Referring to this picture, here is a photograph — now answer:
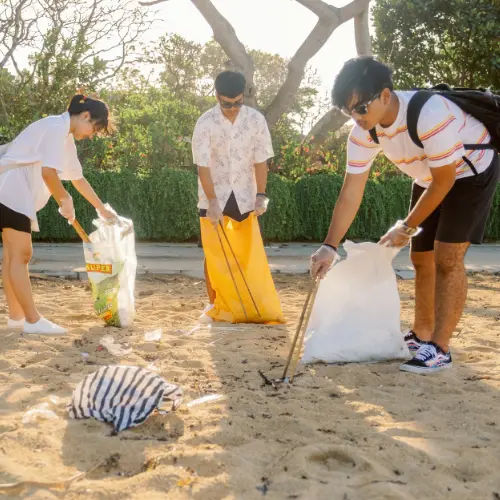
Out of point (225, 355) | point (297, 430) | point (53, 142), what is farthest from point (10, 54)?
point (297, 430)

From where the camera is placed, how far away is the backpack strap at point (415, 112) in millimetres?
3271

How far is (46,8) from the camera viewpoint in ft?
40.8

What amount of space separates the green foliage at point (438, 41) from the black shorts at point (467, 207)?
1374 centimetres

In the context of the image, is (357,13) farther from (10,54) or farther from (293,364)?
(293,364)

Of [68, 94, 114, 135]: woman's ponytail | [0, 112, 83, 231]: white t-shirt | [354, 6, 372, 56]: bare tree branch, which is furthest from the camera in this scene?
[354, 6, 372, 56]: bare tree branch

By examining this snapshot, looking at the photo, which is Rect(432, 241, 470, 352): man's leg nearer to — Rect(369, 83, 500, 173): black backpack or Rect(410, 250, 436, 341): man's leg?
Rect(410, 250, 436, 341): man's leg

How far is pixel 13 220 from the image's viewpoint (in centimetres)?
414

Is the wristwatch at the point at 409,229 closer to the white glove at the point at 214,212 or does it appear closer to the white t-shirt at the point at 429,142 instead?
the white t-shirt at the point at 429,142

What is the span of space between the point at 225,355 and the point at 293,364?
20.2 inches

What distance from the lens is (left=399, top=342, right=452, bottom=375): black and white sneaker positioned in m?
3.60


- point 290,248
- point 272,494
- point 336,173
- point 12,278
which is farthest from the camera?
point 336,173

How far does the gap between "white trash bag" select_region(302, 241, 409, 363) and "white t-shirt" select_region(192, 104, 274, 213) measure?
1.19m

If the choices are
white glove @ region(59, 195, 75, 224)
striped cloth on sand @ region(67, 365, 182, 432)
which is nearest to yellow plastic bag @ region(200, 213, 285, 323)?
white glove @ region(59, 195, 75, 224)

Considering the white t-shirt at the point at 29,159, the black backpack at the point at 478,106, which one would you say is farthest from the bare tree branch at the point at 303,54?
the black backpack at the point at 478,106
